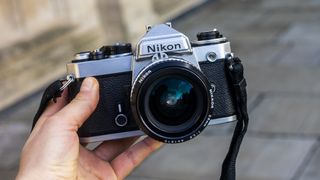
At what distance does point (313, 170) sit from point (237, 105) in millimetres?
2525

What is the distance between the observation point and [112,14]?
29.2 feet

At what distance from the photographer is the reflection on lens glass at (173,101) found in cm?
217

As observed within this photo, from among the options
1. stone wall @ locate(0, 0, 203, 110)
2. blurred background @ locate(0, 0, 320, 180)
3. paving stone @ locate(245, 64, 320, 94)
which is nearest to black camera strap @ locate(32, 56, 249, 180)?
blurred background @ locate(0, 0, 320, 180)

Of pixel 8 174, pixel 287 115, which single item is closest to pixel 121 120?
pixel 8 174

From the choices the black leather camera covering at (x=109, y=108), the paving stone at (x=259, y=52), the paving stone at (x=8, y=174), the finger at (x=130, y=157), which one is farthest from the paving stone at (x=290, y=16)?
the black leather camera covering at (x=109, y=108)

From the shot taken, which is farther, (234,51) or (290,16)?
(290,16)

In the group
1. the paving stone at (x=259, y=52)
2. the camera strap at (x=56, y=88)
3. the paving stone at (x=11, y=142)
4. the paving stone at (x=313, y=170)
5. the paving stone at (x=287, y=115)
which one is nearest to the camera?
the camera strap at (x=56, y=88)

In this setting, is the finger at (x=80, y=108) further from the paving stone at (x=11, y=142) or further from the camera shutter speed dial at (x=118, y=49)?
the paving stone at (x=11, y=142)

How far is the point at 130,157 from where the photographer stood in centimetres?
253

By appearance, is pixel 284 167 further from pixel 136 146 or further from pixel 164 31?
pixel 164 31

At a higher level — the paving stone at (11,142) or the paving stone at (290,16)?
the paving stone at (290,16)

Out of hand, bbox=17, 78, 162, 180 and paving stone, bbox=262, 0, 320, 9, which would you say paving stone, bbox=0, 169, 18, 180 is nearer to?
hand, bbox=17, 78, 162, 180

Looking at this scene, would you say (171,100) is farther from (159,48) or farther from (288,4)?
(288,4)

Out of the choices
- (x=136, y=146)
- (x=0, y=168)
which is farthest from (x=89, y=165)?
(x=0, y=168)
